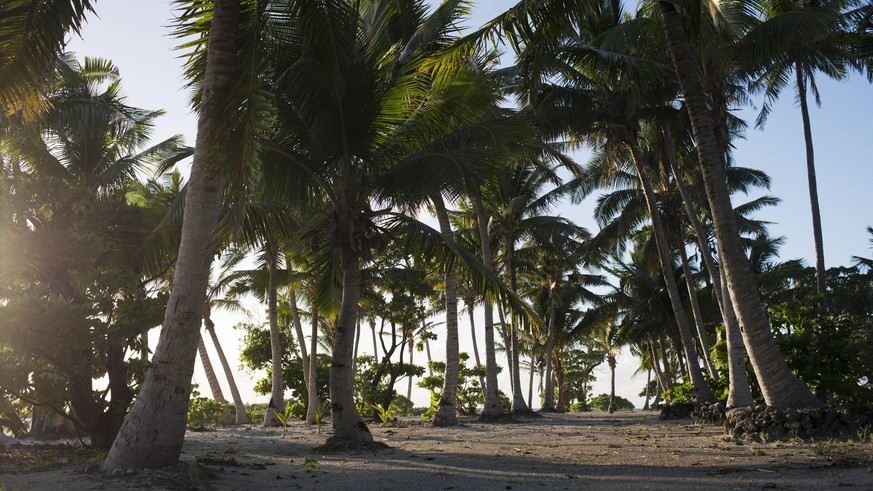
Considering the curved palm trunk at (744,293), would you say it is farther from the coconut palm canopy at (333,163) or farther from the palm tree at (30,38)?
the palm tree at (30,38)

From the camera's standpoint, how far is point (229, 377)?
2698 cm

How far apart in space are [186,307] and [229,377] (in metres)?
21.3

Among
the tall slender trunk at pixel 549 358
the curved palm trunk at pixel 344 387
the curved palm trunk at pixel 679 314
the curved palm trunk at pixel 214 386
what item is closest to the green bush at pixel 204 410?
the curved palm trunk at pixel 214 386

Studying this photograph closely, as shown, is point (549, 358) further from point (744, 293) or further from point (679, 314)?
point (744, 293)

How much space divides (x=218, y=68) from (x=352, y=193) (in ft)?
12.9

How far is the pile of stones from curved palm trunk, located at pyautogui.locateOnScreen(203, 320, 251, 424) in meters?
20.5

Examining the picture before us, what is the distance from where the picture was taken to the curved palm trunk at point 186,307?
673 cm

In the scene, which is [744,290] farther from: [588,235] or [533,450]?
[588,235]

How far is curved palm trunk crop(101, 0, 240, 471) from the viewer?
673cm

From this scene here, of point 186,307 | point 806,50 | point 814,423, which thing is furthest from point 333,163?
point 806,50

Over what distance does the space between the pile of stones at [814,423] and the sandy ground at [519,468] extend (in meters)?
0.35

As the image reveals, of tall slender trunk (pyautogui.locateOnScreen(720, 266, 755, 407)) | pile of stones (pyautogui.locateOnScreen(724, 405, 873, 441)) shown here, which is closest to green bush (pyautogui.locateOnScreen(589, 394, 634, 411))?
tall slender trunk (pyautogui.locateOnScreen(720, 266, 755, 407))

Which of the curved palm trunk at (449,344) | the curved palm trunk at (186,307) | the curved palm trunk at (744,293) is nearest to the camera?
the curved palm trunk at (186,307)

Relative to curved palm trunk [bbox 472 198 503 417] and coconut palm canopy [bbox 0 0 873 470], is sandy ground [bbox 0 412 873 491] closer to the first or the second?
coconut palm canopy [bbox 0 0 873 470]
